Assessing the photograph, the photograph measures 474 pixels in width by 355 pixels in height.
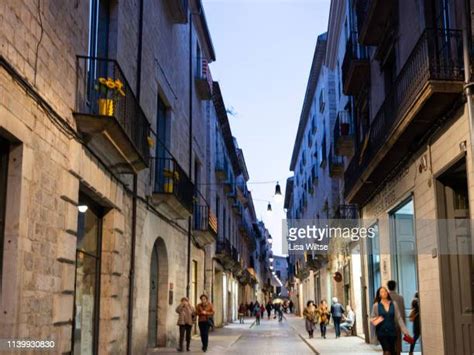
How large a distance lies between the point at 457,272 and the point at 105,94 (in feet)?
20.7

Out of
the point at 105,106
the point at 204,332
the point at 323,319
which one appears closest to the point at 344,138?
the point at 323,319

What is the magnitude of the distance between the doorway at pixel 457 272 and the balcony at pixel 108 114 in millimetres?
5285

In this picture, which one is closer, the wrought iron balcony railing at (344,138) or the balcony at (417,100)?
the balcony at (417,100)

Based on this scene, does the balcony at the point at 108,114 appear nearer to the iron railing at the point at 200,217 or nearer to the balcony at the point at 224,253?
the iron railing at the point at 200,217

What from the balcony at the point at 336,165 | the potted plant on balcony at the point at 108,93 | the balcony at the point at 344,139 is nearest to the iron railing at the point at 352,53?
the balcony at the point at 344,139

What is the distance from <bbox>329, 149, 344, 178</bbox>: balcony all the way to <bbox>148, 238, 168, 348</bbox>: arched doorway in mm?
9784

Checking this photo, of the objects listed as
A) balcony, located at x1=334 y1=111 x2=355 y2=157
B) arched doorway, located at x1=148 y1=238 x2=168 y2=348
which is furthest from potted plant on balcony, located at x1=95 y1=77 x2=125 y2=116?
balcony, located at x1=334 y1=111 x2=355 y2=157

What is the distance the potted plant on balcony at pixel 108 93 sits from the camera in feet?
31.8

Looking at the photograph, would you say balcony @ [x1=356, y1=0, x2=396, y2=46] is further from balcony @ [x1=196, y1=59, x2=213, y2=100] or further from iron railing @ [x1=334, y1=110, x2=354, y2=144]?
balcony @ [x1=196, y1=59, x2=213, y2=100]

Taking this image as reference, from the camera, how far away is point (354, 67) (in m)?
17.6

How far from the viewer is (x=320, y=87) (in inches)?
1340

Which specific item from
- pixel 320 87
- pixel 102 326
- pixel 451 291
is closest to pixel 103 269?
pixel 102 326

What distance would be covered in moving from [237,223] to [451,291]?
111 feet

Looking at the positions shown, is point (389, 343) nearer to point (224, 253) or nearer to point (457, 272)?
point (457, 272)
